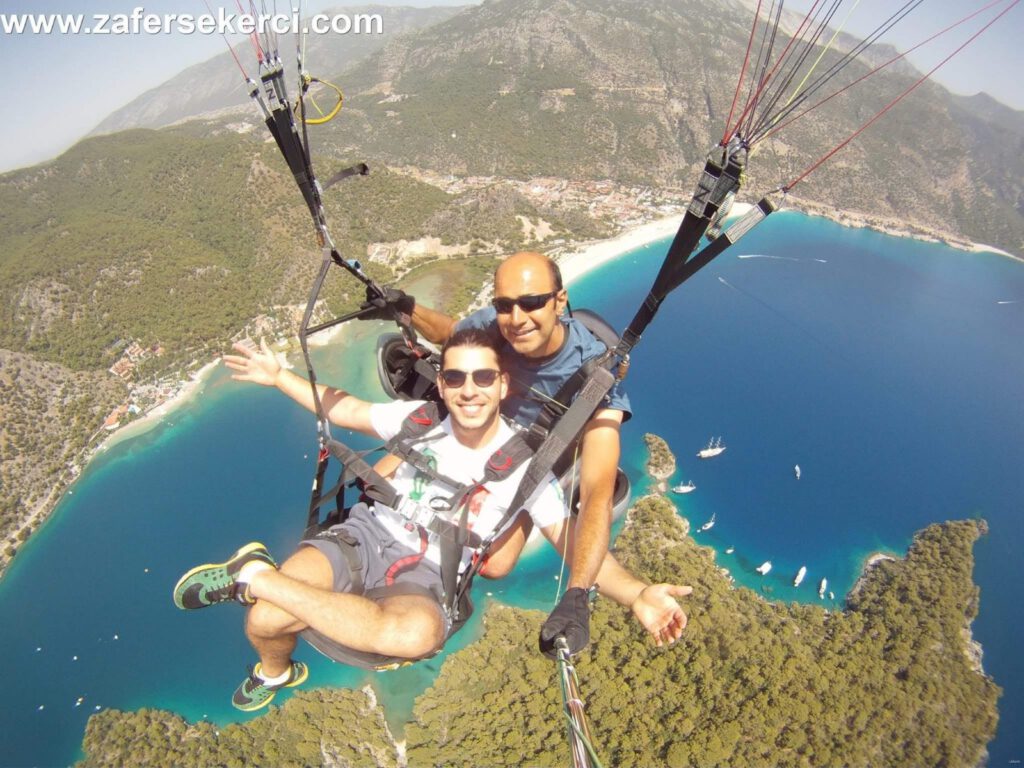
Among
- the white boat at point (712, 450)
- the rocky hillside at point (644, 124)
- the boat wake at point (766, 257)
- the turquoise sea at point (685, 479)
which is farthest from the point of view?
the rocky hillside at point (644, 124)

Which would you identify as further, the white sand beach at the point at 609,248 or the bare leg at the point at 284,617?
the white sand beach at the point at 609,248

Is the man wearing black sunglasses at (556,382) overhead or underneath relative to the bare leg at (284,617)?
overhead

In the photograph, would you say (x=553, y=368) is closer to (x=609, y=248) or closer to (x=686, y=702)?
(x=686, y=702)

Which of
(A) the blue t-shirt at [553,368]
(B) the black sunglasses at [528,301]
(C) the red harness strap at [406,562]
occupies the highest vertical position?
(B) the black sunglasses at [528,301]

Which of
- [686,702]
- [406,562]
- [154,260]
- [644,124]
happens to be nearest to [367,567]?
[406,562]

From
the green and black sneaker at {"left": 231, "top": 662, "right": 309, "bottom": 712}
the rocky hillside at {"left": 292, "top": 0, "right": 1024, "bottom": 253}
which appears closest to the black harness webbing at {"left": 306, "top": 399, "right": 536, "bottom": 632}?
the green and black sneaker at {"left": 231, "top": 662, "right": 309, "bottom": 712}

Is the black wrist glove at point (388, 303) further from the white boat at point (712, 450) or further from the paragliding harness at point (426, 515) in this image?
the white boat at point (712, 450)

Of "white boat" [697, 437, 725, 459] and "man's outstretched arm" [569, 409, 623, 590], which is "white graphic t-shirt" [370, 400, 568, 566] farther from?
"white boat" [697, 437, 725, 459]

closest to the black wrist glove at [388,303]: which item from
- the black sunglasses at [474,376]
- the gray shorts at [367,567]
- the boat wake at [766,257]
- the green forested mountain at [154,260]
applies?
the black sunglasses at [474,376]
